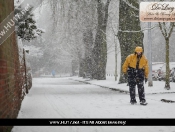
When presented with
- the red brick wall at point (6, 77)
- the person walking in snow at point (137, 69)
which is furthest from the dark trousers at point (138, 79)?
the red brick wall at point (6, 77)

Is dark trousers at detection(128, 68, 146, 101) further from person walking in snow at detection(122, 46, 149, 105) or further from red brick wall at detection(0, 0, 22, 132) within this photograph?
red brick wall at detection(0, 0, 22, 132)

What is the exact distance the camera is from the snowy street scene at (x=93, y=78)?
5.20 metres

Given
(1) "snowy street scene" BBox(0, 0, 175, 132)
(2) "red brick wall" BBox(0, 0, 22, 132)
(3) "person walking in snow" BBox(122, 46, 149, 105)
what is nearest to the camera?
(2) "red brick wall" BBox(0, 0, 22, 132)

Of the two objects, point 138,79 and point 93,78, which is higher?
point 138,79

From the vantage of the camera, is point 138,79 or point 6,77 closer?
point 6,77

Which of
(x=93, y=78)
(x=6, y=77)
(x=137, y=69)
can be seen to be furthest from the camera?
(x=93, y=78)

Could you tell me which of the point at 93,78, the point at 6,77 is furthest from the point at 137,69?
the point at 93,78

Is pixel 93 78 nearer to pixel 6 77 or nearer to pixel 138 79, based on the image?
pixel 138 79

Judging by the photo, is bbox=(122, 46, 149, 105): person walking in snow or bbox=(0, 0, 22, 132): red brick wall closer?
bbox=(0, 0, 22, 132): red brick wall

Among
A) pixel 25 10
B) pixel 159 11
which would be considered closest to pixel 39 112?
pixel 25 10

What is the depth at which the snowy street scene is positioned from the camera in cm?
520

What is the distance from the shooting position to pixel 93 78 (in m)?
29.1

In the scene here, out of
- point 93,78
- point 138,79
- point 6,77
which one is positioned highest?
point 6,77

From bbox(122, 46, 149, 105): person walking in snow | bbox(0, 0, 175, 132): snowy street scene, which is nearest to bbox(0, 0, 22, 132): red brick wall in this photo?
bbox(0, 0, 175, 132): snowy street scene
